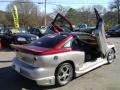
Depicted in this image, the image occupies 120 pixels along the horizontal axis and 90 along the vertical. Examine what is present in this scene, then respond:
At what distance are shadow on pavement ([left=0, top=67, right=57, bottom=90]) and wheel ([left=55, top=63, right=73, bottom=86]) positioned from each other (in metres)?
0.27

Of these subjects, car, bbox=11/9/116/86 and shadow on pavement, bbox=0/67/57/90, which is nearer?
car, bbox=11/9/116/86

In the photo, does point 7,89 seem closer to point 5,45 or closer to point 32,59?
point 32,59

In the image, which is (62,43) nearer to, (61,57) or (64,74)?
(61,57)

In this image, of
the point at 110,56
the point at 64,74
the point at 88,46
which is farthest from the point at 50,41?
the point at 110,56

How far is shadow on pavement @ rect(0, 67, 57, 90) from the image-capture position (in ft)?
22.0

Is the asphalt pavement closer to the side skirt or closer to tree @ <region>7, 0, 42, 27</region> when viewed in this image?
the side skirt

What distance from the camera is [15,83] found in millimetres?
7102

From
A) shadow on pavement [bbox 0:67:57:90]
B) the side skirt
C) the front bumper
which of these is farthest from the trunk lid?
the side skirt

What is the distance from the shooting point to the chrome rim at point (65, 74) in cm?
680

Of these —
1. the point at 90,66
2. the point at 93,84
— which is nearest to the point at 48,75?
the point at 93,84

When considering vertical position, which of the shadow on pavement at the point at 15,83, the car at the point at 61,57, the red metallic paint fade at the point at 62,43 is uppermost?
the red metallic paint fade at the point at 62,43

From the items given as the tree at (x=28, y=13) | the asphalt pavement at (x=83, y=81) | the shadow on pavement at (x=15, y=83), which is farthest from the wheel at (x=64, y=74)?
the tree at (x=28, y=13)

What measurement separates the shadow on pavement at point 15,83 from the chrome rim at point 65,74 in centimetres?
33

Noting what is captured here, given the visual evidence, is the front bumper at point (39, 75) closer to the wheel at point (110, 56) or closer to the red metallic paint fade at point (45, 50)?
the red metallic paint fade at point (45, 50)
